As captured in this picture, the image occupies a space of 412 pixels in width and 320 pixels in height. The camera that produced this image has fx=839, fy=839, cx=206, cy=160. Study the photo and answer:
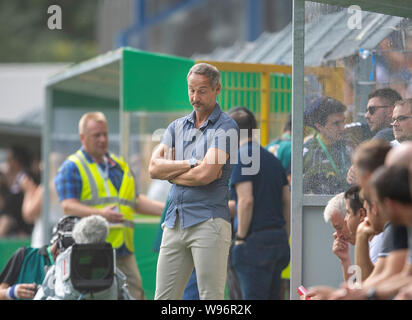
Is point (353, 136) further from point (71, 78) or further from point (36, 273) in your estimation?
point (71, 78)

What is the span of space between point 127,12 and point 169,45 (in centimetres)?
132

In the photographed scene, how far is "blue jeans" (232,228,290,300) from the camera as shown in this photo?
634 centimetres

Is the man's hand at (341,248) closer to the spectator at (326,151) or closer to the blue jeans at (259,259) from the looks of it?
the spectator at (326,151)

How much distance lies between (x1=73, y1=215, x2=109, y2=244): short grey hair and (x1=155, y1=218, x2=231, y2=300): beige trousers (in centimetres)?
72

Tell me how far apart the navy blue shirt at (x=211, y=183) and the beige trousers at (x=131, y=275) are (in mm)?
1914

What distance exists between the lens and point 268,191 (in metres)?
6.39

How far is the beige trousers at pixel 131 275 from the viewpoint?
667cm

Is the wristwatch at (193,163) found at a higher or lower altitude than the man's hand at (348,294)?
higher

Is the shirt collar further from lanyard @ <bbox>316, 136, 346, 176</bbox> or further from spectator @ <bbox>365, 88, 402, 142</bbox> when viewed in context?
spectator @ <bbox>365, 88, 402, 142</bbox>

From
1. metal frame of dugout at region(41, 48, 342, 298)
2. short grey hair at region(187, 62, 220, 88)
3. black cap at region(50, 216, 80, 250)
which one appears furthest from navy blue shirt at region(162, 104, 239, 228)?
black cap at region(50, 216, 80, 250)

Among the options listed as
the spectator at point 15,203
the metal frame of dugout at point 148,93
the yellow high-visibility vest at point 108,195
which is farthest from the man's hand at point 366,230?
the spectator at point 15,203

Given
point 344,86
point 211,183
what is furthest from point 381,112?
point 211,183

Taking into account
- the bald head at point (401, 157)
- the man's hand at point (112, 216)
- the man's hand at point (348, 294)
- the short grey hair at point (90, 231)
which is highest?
the bald head at point (401, 157)

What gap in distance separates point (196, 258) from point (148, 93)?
3060 mm
